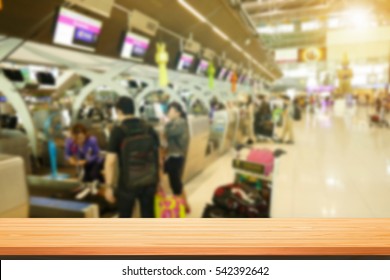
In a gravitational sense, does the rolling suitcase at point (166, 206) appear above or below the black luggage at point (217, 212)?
above

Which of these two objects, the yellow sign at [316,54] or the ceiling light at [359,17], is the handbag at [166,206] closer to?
the yellow sign at [316,54]

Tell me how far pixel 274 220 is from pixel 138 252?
40cm

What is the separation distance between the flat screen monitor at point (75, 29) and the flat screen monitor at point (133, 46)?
0.94 metres

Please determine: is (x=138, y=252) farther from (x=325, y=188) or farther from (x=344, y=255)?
(x=325, y=188)

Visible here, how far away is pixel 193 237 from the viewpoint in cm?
84

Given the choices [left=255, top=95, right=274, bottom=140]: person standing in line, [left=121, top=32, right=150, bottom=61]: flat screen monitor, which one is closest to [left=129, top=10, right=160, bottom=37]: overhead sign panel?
[left=121, top=32, right=150, bottom=61]: flat screen monitor

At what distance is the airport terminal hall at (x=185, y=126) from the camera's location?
1990 mm

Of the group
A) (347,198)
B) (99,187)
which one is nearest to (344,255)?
(347,198)

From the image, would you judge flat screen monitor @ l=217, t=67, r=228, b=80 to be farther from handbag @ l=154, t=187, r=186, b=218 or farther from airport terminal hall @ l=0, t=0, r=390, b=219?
handbag @ l=154, t=187, r=186, b=218

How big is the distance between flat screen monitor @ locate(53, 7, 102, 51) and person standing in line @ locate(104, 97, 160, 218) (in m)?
1.92

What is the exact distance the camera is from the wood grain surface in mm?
795

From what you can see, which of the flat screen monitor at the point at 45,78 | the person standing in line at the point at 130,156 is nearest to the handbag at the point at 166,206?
the person standing in line at the point at 130,156

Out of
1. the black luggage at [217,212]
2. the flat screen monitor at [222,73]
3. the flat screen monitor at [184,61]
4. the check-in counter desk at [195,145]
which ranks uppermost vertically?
the flat screen monitor at [222,73]

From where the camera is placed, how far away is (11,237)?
814 mm
